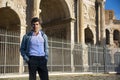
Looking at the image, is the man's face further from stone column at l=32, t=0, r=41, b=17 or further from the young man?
stone column at l=32, t=0, r=41, b=17

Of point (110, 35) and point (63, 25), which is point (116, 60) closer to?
point (63, 25)

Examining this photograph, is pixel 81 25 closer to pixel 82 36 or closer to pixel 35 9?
pixel 82 36

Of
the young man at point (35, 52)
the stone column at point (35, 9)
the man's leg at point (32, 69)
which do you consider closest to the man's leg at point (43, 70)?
the young man at point (35, 52)

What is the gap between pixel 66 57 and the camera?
65.3ft

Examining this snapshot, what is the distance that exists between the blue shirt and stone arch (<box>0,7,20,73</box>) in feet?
30.5

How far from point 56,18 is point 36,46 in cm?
1814

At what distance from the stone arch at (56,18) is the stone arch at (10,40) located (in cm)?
474

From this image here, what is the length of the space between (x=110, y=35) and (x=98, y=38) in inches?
671

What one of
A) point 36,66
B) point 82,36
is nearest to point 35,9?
point 82,36

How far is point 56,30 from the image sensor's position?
941 inches

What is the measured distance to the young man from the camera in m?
5.68

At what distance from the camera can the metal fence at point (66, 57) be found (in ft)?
50.6

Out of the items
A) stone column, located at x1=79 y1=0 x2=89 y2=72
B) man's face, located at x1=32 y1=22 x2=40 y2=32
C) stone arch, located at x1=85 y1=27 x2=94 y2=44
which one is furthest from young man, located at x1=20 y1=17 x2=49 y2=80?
stone arch, located at x1=85 y1=27 x2=94 y2=44

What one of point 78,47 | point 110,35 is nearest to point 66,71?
point 78,47
